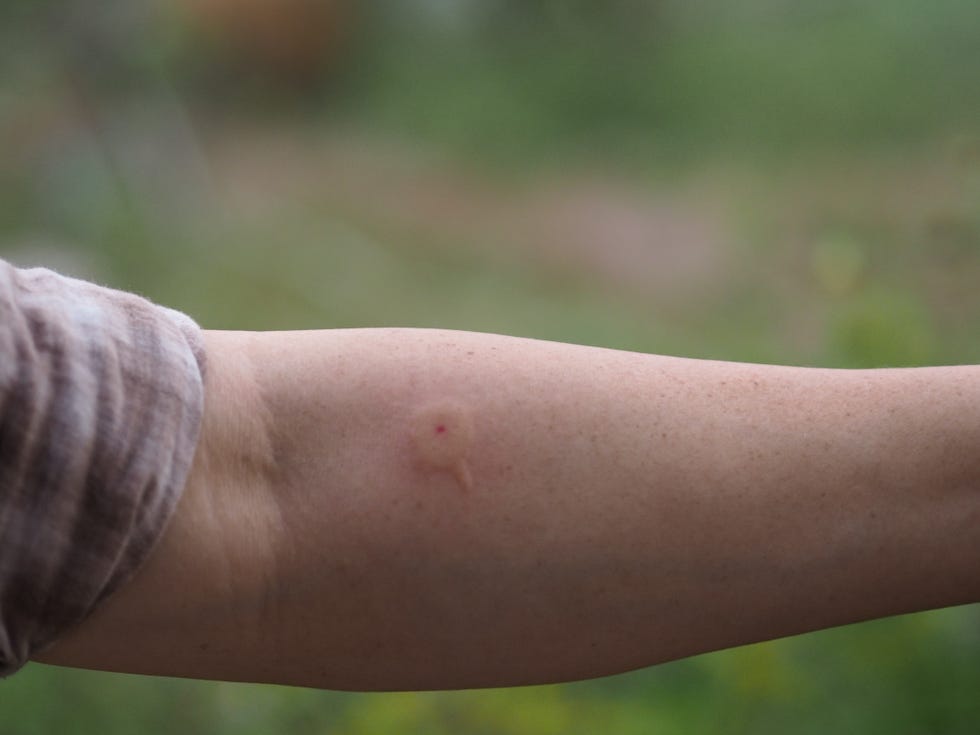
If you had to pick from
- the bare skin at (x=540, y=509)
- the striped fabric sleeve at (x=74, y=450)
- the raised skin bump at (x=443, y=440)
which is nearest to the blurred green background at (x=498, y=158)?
the bare skin at (x=540, y=509)

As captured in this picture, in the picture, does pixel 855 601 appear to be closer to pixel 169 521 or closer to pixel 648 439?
pixel 648 439

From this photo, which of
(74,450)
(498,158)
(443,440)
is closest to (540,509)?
(443,440)

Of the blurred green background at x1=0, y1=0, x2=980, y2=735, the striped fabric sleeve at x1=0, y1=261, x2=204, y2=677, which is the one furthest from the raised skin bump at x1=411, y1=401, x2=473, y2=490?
the blurred green background at x1=0, y1=0, x2=980, y2=735

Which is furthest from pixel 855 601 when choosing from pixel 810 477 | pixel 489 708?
pixel 489 708

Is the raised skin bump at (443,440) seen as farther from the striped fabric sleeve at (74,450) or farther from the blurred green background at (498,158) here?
the blurred green background at (498,158)

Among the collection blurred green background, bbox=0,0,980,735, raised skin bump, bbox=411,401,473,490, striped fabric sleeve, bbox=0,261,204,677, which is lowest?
striped fabric sleeve, bbox=0,261,204,677

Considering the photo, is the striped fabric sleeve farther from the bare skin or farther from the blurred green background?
the blurred green background

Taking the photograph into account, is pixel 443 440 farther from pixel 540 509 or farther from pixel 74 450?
pixel 74 450
